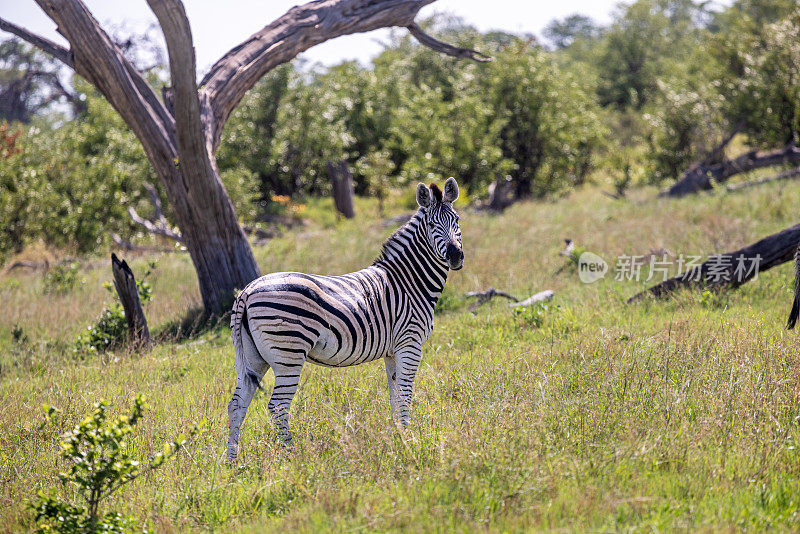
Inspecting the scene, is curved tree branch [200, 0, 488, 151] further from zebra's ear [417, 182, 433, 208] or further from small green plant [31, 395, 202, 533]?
small green plant [31, 395, 202, 533]

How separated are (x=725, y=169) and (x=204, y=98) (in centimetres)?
1443

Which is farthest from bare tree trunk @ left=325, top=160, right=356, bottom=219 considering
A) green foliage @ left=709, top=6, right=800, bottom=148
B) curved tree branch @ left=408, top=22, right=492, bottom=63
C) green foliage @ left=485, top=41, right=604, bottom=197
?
green foliage @ left=709, top=6, right=800, bottom=148

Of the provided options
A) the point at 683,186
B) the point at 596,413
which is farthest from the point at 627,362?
the point at 683,186

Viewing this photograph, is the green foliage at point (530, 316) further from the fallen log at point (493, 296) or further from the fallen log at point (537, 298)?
the fallen log at point (493, 296)

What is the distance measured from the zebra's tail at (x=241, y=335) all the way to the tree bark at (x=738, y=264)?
607 cm

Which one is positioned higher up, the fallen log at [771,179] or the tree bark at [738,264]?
the tree bark at [738,264]

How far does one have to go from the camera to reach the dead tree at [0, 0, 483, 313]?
27.6ft

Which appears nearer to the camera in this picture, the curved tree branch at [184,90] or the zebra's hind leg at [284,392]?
the zebra's hind leg at [284,392]

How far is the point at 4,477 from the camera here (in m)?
4.64

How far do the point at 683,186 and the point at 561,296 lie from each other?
30.6ft

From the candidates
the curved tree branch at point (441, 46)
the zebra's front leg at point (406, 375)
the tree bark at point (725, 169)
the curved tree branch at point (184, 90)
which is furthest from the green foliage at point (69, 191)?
the tree bark at point (725, 169)

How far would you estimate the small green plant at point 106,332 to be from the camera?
27.6 feet

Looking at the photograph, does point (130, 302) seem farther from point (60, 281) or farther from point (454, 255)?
point (454, 255)

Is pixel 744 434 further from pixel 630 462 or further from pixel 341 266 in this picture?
pixel 341 266
